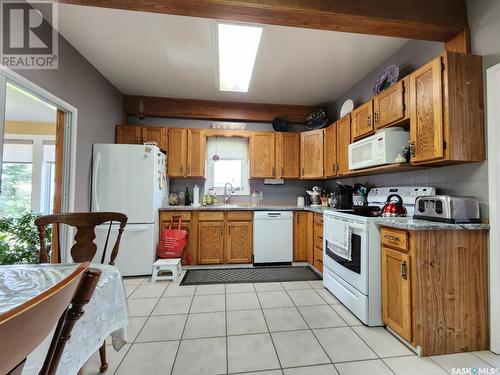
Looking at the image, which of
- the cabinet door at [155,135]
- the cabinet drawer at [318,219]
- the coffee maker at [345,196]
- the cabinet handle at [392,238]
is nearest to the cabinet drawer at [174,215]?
the cabinet door at [155,135]

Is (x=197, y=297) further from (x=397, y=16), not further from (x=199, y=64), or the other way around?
(x=397, y=16)

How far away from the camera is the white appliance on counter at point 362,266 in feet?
6.46

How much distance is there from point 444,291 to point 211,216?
2730 mm

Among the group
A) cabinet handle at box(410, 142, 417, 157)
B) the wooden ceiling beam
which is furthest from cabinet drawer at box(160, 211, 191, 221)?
cabinet handle at box(410, 142, 417, 157)

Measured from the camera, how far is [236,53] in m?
2.52

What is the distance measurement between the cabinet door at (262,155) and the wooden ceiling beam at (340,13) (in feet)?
7.23

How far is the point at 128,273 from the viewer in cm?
302

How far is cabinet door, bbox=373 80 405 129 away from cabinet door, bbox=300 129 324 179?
1.26 metres

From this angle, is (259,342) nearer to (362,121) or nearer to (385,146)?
(385,146)

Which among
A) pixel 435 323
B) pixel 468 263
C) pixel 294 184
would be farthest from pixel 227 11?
pixel 294 184

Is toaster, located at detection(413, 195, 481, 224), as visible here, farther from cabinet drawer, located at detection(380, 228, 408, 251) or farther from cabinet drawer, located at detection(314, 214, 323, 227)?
cabinet drawer, located at detection(314, 214, 323, 227)

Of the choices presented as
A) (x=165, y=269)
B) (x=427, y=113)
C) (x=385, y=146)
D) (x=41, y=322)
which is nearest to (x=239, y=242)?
(x=165, y=269)

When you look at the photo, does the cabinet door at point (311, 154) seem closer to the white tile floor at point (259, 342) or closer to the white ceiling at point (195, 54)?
the white ceiling at point (195, 54)

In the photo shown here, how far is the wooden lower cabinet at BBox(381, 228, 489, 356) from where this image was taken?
1614mm
